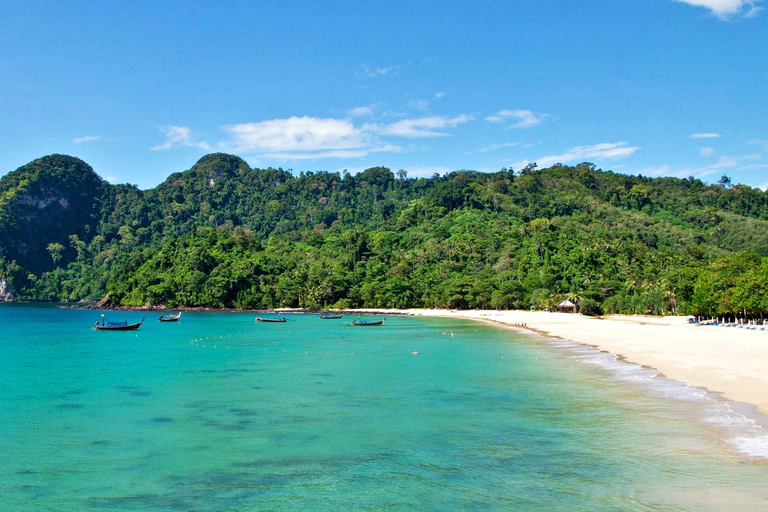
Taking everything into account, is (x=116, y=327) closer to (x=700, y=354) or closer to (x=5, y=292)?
(x=700, y=354)

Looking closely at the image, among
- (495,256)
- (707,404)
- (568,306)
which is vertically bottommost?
(707,404)

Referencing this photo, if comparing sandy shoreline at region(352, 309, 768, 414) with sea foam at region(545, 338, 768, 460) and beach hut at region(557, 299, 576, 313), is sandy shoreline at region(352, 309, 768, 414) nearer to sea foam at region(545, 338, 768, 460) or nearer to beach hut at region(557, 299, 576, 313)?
sea foam at region(545, 338, 768, 460)

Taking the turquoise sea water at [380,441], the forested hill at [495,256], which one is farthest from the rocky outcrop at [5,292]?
the turquoise sea water at [380,441]

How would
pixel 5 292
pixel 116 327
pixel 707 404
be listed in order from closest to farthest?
pixel 707 404, pixel 116 327, pixel 5 292

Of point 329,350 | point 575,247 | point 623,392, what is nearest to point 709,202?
point 575,247

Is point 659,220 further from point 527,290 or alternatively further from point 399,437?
point 399,437

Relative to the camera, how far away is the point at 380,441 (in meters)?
16.4

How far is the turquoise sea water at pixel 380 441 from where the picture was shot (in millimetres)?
11977

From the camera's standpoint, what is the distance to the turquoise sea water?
39.3ft

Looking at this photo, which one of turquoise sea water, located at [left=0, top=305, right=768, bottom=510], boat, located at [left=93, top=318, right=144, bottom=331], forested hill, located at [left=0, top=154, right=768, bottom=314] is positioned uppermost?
forested hill, located at [left=0, top=154, right=768, bottom=314]

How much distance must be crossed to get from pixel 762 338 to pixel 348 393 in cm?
2783

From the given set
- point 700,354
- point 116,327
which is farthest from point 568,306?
point 116,327

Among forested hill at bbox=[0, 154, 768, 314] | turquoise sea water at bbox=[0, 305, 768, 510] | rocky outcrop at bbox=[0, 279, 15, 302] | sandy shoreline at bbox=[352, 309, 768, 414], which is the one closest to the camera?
turquoise sea water at bbox=[0, 305, 768, 510]

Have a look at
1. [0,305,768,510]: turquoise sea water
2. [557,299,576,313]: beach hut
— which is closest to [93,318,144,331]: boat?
[0,305,768,510]: turquoise sea water
